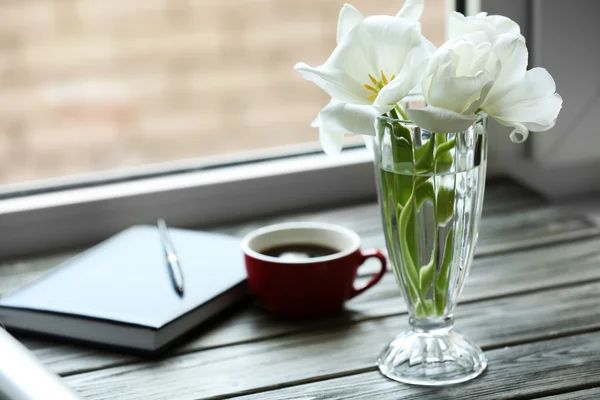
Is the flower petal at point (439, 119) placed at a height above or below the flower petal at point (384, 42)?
below

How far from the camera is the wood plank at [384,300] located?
2.57 ft

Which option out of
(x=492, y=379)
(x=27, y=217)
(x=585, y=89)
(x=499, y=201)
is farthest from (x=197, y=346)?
(x=585, y=89)

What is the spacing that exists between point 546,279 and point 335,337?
26 centimetres

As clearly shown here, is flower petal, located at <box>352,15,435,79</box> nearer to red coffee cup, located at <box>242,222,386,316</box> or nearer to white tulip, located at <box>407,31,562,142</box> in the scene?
white tulip, located at <box>407,31,562,142</box>

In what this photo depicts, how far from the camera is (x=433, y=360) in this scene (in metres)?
0.73

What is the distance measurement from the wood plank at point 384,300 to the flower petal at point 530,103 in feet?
0.93

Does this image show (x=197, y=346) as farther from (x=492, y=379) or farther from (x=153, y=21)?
(x=153, y=21)

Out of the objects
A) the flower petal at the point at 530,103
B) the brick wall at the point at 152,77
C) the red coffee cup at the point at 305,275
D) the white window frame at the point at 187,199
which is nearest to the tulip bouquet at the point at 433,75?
the flower petal at the point at 530,103

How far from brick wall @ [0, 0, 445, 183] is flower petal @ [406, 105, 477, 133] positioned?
69 cm

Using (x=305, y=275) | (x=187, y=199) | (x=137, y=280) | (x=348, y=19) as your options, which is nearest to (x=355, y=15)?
(x=348, y=19)

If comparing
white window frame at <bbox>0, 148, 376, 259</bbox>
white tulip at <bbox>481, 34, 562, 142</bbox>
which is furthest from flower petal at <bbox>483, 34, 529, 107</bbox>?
white window frame at <bbox>0, 148, 376, 259</bbox>

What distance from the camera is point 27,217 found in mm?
1061

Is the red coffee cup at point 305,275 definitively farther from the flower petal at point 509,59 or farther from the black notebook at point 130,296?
the flower petal at point 509,59

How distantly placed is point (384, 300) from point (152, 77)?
2.52 feet
